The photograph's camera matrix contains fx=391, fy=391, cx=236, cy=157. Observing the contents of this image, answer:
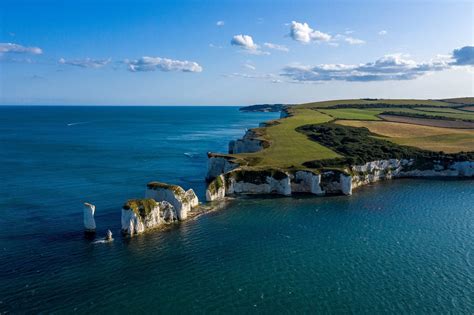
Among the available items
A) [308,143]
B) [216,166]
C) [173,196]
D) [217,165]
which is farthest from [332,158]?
[173,196]

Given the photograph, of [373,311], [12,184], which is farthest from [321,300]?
[12,184]

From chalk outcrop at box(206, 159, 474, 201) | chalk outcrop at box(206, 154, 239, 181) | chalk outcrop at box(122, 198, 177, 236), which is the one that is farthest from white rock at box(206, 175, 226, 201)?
chalk outcrop at box(206, 154, 239, 181)

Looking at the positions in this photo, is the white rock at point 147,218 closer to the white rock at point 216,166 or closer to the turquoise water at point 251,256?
the turquoise water at point 251,256

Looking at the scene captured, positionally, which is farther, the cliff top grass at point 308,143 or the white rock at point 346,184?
the cliff top grass at point 308,143

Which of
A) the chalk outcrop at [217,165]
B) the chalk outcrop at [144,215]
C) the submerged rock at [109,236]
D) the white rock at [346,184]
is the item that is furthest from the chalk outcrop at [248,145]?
the submerged rock at [109,236]

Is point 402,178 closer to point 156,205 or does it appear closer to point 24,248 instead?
point 156,205

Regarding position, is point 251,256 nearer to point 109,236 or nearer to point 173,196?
point 173,196
